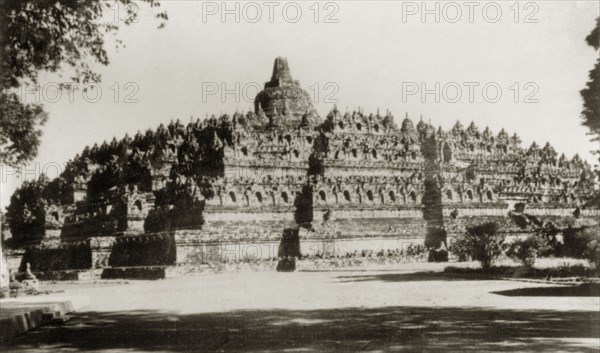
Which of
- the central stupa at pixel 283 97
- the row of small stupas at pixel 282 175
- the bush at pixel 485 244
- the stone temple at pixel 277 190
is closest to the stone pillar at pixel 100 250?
the stone temple at pixel 277 190

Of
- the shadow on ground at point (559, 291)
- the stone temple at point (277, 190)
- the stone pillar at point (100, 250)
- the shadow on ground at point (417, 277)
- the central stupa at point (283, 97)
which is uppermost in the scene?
the central stupa at point (283, 97)

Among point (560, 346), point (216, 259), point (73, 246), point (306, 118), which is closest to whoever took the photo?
point (560, 346)

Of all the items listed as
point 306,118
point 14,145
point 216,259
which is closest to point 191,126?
point 306,118

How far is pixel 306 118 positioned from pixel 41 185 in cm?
3395

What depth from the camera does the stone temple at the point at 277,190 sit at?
51094mm

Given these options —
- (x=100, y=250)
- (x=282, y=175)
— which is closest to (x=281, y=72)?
(x=282, y=175)

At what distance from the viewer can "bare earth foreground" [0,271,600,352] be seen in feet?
46.8

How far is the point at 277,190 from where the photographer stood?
181 ft

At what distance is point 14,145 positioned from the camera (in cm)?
2183

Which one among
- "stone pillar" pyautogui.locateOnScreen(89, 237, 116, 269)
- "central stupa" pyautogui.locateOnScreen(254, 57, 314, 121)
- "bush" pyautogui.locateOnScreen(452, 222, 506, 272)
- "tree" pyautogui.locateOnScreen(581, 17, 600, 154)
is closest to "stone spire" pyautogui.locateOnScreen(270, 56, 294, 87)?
"central stupa" pyautogui.locateOnScreen(254, 57, 314, 121)

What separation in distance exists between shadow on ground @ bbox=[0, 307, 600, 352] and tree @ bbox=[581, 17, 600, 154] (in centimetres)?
608

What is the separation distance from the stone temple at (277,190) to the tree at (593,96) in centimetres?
2399

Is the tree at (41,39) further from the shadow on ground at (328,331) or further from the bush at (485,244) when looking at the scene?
the bush at (485,244)

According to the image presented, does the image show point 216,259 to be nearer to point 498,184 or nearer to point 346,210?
point 346,210
